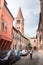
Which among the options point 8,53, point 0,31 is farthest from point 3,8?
point 8,53

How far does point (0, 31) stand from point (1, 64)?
15047mm

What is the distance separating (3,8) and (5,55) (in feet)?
54.0

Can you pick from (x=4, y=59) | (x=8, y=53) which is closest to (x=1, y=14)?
(x=8, y=53)

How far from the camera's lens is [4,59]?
2158cm

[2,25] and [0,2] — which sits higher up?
[0,2]

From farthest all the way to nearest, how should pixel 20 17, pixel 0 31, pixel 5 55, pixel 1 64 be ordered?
1. pixel 20 17
2. pixel 0 31
3. pixel 5 55
4. pixel 1 64

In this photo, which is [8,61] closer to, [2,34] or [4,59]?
[4,59]

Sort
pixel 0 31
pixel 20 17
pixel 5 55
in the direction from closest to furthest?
pixel 5 55
pixel 0 31
pixel 20 17

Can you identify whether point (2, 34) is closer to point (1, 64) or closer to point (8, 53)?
point (8, 53)

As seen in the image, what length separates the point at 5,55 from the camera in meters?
23.1

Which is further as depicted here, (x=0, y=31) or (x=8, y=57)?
(x=0, y=31)

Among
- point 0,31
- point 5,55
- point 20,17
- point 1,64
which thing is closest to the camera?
point 1,64

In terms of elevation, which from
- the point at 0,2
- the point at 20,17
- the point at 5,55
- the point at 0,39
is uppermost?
the point at 0,2

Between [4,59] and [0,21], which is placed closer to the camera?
[4,59]
